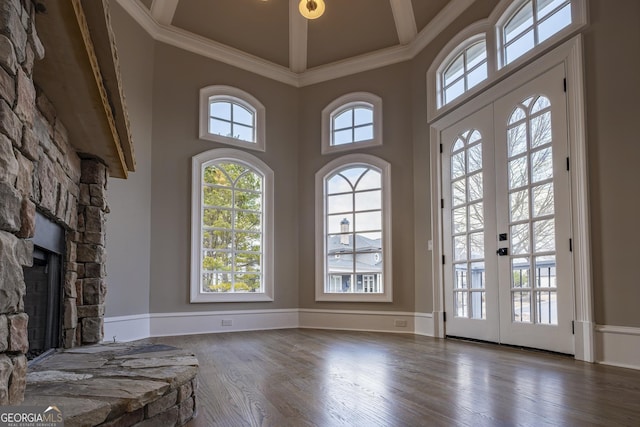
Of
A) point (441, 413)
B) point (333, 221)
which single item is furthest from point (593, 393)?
point (333, 221)

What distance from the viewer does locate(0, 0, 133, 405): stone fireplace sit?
1.34 meters

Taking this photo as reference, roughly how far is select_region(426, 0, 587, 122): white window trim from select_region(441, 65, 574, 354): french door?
24cm

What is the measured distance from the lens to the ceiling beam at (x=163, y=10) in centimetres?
544

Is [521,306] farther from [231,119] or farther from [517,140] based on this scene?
[231,119]

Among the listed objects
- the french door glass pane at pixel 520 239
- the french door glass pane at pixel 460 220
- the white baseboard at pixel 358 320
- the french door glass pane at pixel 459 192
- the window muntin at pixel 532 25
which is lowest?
the white baseboard at pixel 358 320

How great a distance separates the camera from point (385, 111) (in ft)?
20.1

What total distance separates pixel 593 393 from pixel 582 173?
1792 millimetres

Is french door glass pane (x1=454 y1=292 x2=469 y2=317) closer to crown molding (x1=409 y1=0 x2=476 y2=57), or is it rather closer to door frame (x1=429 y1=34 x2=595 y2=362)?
door frame (x1=429 y1=34 x2=595 y2=362)

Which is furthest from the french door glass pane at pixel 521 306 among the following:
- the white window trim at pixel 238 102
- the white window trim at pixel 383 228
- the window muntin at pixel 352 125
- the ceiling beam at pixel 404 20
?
the white window trim at pixel 238 102

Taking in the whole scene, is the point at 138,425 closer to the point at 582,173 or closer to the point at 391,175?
the point at 582,173

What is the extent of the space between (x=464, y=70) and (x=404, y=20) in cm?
123

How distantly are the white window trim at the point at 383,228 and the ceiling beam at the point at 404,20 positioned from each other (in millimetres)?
1604

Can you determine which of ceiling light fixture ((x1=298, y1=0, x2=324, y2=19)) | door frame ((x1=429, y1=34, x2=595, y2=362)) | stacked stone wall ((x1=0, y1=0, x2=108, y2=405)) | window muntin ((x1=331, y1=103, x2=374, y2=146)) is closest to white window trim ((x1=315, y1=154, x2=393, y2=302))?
window muntin ((x1=331, y1=103, x2=374, y2=146))

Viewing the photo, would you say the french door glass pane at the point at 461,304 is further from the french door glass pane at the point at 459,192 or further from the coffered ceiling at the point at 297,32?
the coffered ceiling at the point at 297,32
